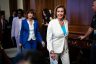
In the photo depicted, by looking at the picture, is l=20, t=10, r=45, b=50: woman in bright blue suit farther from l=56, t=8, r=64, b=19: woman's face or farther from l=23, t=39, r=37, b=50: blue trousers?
l=56, t=8, r=64, b=19: woman's face

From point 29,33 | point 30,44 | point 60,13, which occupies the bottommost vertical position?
point 30,44

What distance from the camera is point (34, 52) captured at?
125cm

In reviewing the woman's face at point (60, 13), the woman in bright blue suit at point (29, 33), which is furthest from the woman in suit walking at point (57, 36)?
the woman in bright blue suit at point (29, 33)

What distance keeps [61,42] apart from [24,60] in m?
2.61

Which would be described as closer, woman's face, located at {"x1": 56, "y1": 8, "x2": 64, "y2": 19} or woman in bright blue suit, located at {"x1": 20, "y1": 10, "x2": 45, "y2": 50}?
woman's face, located at {"x1": 56, "y1": 8, "x2": 64, "y2": 19}

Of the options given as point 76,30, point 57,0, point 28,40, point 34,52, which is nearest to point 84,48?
point 76,30

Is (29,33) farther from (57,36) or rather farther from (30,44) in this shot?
(57,36)

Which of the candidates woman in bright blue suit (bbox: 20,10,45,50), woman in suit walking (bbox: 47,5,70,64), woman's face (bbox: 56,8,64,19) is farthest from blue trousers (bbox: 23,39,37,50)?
woman's face (bbox: 56,8,64,19)

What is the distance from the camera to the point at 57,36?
12.3 feet

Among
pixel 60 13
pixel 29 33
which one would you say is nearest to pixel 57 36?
pixel 60 13

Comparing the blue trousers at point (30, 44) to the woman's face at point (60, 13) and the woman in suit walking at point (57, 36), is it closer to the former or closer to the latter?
the woman in suit walking at point (57, 36)

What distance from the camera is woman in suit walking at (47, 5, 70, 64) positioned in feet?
12.3

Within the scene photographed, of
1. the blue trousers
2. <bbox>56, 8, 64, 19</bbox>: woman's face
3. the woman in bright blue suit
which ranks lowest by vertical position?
the blue trousers

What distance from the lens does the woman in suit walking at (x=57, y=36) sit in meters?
3.74
